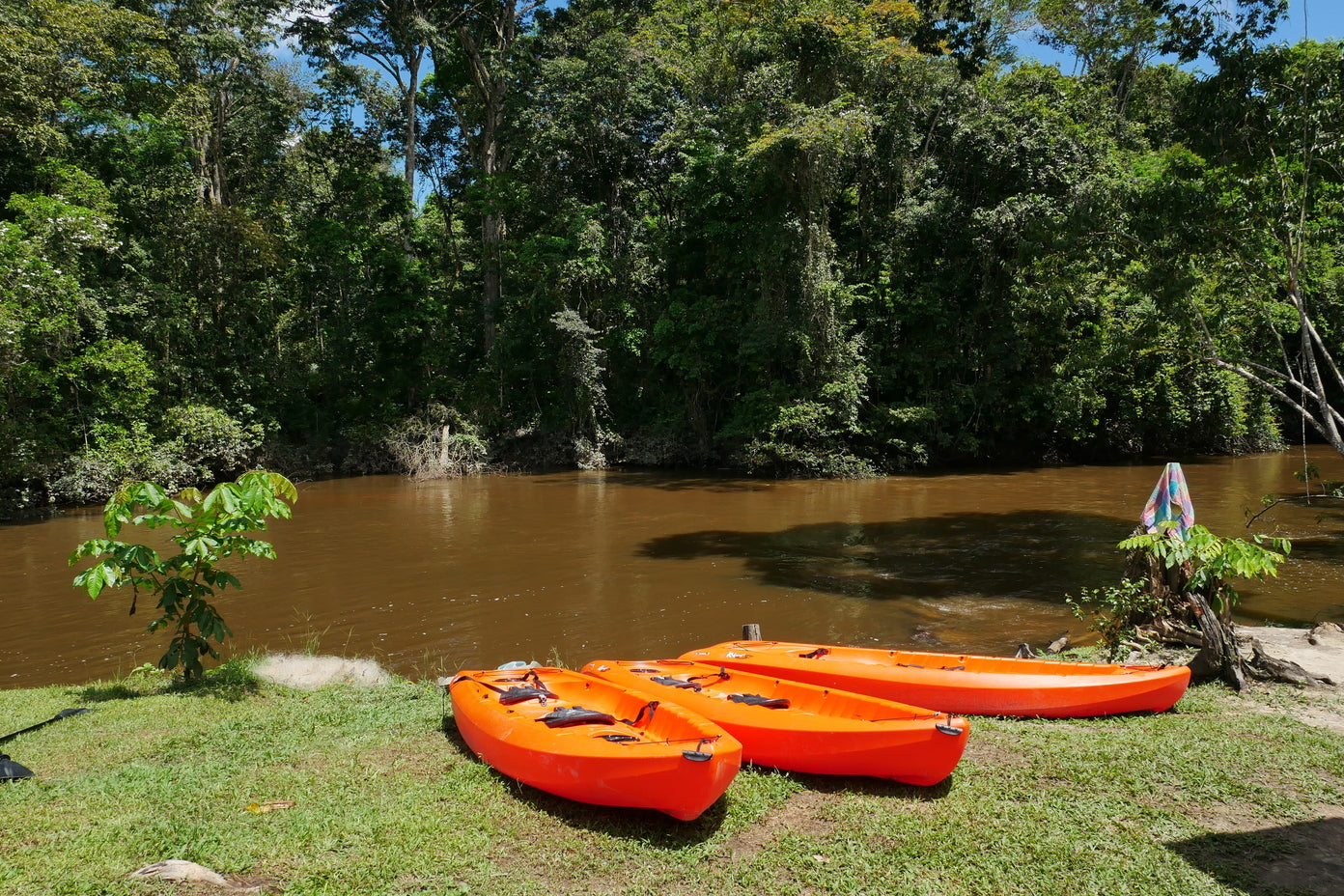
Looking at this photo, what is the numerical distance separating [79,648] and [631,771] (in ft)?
24.2

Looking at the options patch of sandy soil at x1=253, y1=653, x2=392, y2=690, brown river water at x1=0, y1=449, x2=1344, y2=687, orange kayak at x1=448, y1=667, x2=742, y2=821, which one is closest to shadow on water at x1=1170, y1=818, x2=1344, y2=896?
orange kayak at x1=448, y1=667, x2=742, y2=821

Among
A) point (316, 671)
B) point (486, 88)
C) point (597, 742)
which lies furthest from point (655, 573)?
point (486, 88)

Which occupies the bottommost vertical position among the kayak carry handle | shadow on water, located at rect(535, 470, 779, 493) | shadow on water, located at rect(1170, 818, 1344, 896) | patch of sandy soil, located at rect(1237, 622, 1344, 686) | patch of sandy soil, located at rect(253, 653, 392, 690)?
patch of sandy soil, located at rect(253, 653, 392, 690)

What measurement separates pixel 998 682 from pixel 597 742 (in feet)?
9.02

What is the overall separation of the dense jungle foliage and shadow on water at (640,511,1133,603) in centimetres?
460

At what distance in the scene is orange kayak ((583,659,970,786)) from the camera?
407cm

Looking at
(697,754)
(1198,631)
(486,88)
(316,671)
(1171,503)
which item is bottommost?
(316,671)

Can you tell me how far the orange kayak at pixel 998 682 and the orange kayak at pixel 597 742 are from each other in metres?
1.55

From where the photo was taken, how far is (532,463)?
80.4ft

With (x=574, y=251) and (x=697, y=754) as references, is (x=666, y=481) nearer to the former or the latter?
(x=574, y=251)

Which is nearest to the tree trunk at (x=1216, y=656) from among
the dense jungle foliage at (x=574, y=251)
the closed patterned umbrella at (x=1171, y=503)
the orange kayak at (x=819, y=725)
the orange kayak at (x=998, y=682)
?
the orange kayak at (x=998, y=682)

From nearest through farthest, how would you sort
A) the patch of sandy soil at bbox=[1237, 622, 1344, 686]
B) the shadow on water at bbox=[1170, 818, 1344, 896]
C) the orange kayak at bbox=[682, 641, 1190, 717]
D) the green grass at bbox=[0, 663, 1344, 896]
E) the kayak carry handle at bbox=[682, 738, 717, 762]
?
the shadow on water at bbox=[1170, 818, 1344, 896], the green grass at bbox=[0, 663, 1344, 896], the kayak carry handle at bbox=[682, 738, 717, 762], the orange kayak at bbox=[682, 641, 1190, 717], the patch of sandy soil at bbox=[1237, 622, 1344, 686]

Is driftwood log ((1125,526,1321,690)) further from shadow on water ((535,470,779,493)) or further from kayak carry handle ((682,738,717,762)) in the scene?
shadow on water ((535,470,779,493))

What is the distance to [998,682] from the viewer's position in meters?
5.32
